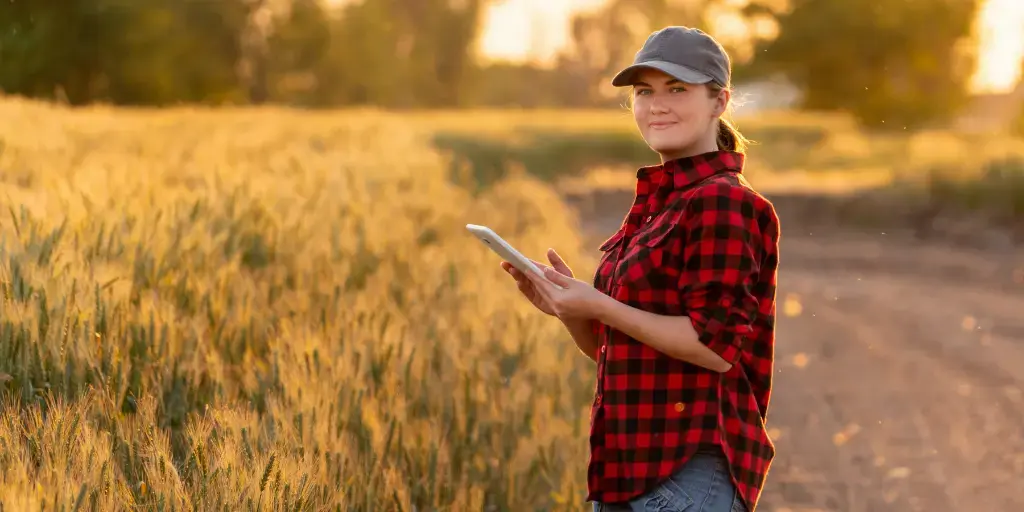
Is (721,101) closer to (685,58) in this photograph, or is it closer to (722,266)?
(685,58)

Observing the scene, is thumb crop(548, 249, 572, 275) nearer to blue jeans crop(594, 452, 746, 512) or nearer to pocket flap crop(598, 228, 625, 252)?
pocket flap crop(598, 228, 625, 252)

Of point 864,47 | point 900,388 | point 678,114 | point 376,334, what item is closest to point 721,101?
point 678,114

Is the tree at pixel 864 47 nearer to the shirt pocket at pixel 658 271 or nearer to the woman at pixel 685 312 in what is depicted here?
the woman at pixel 685 312

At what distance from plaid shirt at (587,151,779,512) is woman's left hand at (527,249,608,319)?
0.09 metres

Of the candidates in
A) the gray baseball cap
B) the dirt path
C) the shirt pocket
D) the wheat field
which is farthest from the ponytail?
the dirt path

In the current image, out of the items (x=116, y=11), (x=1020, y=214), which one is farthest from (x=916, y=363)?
(x=116, y=11)

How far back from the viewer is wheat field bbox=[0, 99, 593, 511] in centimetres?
273

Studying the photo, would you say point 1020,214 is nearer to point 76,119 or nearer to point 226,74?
point 76,119

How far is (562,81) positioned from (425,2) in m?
14.2

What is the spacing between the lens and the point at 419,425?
4.22 metres

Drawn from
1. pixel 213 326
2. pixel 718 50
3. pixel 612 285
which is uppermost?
A: pixel 718 50

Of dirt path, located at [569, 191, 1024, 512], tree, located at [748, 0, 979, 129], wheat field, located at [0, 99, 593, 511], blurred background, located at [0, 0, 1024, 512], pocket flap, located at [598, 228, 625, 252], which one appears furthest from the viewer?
tree, located at [748, 0, 979, 129]

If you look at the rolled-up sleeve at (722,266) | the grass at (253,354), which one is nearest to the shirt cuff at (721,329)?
the rolled-up sleeve at (722,266)

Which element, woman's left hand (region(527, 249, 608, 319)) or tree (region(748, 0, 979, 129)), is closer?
woman's left hand (region(527, 249, 608, 319))
